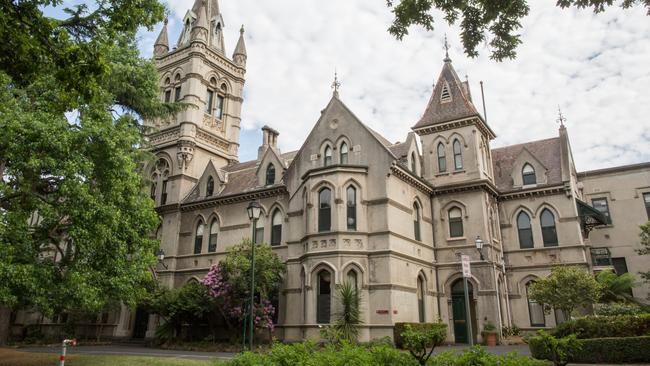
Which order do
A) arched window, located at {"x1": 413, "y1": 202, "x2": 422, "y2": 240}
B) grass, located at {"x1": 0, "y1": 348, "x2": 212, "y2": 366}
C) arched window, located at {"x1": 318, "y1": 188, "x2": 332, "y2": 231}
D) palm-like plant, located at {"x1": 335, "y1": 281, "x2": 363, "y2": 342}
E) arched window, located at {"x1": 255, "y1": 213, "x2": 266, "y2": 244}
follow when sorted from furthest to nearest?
arched window, located at {"x1": 255, "y1": 213, "x2": 266, "y2": 244}
arched window, located at {"x1": 413, "y1": 202, "x2": 422, "y2": 240}
arched window, located at {"x1": 318, "y1": 188, "x2": 332, "y2": 231}
palm-like plant, located at {"x1": 335, "y1": 281, "x2": 363, "y2": 342}
grass, located at {"x1": 0, "y1": 348, "x2": 212, "y2": 366}

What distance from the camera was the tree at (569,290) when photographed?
21.8 meters

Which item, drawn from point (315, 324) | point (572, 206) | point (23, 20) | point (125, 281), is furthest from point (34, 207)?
point (572, 206)

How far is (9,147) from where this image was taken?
1579 cm

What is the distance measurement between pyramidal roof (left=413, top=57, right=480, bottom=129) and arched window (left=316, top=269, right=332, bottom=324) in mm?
12001

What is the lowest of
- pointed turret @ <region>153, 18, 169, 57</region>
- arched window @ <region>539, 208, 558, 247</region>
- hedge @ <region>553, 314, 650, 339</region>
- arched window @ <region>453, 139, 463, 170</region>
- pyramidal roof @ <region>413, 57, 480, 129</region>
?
hedge @ <region>553, 314, 650, 339</region>

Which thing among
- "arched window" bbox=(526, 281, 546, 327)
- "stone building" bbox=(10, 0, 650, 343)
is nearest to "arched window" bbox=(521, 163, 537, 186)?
"stone building" bbox=(10, 0, 650, 343)

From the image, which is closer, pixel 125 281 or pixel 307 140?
pixel 125 281

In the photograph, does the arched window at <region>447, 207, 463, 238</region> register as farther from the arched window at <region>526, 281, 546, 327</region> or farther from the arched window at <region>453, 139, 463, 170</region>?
the arched window at <region>526, 281, 546, 327</region>

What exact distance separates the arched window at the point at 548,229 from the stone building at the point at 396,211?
0.19 ft

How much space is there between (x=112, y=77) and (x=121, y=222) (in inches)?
265

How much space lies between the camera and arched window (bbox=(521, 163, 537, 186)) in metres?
28.7

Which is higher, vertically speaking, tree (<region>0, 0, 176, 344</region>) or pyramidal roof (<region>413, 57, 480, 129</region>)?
pyramidal roof (<region>413, 57, 480, 129</region>)

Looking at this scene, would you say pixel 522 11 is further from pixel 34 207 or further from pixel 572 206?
pixel 572 206

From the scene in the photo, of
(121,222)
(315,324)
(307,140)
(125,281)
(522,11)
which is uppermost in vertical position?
(307,140)
